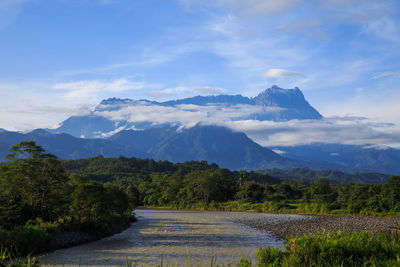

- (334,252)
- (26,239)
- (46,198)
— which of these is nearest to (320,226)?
(46,198)

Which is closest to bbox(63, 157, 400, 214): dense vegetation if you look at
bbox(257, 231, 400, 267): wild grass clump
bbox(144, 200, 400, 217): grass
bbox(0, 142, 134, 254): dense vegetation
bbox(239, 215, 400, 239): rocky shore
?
bbox(144, 200, 400, 217): grass

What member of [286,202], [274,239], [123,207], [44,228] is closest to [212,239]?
[274,239]

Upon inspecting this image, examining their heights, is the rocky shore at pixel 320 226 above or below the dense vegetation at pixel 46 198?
below

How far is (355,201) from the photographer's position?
83.5 m

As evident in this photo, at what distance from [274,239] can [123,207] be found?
28.2 m

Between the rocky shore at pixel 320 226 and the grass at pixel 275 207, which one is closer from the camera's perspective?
the rocky shore at pixel 320 226

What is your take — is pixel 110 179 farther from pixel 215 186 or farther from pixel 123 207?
pixel 123 207

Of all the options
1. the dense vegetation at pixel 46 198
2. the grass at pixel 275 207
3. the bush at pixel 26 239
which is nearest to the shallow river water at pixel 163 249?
the bush at pixel 26 239

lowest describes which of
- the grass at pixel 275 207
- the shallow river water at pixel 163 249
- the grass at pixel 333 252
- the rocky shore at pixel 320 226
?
the grass at pixel 275 207

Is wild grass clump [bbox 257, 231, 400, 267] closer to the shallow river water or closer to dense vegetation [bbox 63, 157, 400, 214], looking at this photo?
the shallow river water

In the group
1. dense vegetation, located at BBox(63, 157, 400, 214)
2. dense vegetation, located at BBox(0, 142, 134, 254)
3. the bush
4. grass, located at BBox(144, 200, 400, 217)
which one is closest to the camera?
the bush

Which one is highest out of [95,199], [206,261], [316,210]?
[95,199]

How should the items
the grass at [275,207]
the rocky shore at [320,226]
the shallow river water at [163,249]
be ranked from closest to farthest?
the shallow river water at [163,249], the rocky shore at [320,226], the grass at [275,207]

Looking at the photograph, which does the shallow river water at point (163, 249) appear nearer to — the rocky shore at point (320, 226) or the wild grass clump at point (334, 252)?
the rocky shore at point (320, 226)
